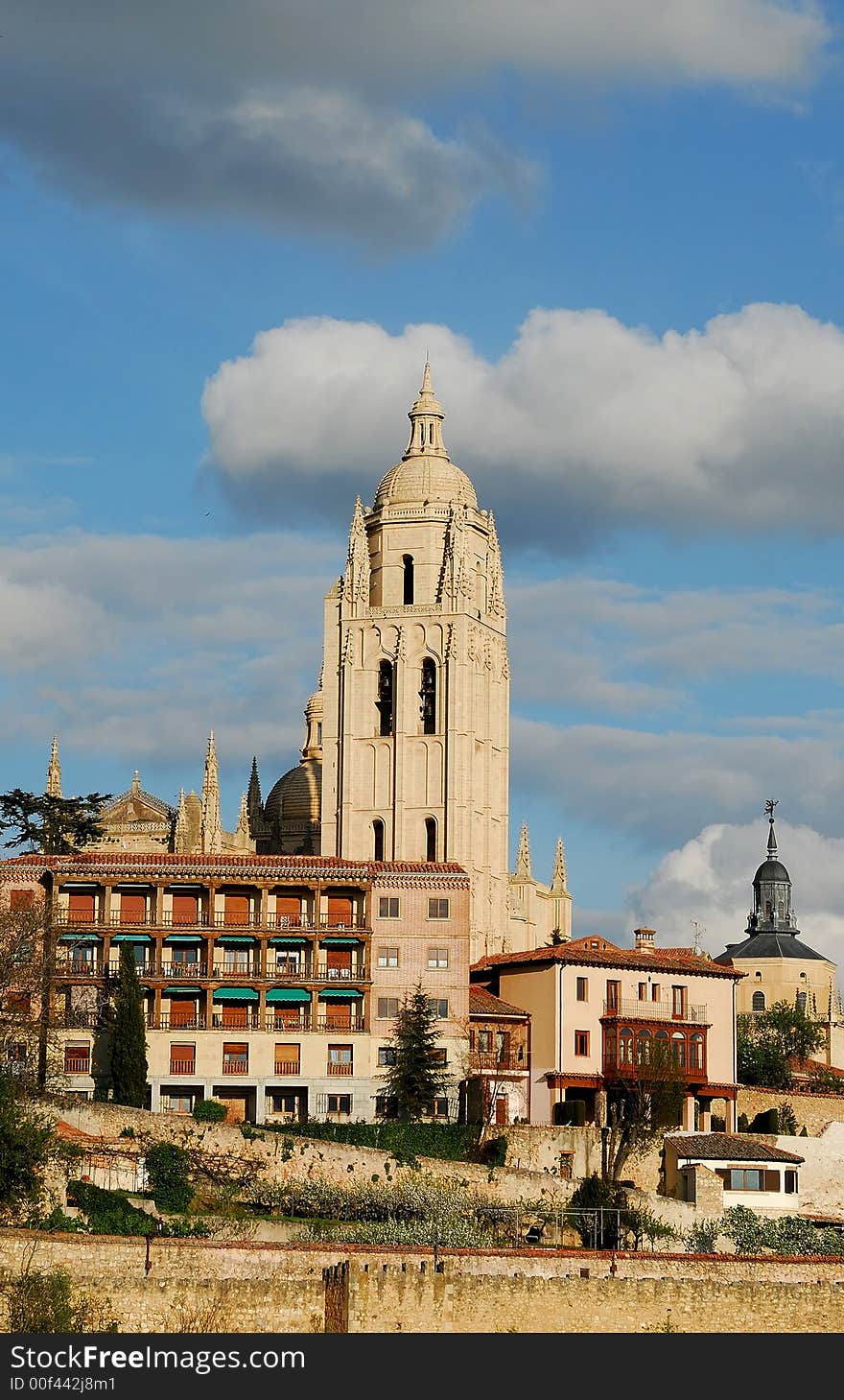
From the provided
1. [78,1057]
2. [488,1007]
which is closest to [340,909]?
[488,1007]

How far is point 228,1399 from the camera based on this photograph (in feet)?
154

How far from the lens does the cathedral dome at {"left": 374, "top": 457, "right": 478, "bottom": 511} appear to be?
12519 centimetres

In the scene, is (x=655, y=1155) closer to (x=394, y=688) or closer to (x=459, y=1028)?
(x=459, y=1028)

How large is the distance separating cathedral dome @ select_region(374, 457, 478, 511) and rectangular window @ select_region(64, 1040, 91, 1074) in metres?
45.4

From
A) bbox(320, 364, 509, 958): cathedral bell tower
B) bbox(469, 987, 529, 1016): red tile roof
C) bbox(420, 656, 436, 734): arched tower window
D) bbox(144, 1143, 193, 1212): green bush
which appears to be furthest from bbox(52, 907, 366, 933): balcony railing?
bbox(420, 656, 436, 734): arched tower window

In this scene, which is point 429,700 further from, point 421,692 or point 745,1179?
point 745,1179

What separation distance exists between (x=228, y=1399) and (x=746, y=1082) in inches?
2331

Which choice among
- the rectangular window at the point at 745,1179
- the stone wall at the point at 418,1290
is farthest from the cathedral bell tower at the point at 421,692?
the stone wall at the point at 418,1290

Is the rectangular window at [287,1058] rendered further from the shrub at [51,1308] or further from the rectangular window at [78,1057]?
the shrub at [51,1308]

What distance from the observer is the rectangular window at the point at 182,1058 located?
86.9m

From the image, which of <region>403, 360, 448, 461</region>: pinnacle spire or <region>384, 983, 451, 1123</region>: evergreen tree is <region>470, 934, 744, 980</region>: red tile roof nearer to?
<region>384, 983, 451, 1123</region>: evergreen tree

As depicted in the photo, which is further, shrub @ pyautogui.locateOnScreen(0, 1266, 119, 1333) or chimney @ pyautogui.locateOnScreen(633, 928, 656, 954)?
chimney @ pyautogui.locateOnScreen(633, 928, 656, 954)

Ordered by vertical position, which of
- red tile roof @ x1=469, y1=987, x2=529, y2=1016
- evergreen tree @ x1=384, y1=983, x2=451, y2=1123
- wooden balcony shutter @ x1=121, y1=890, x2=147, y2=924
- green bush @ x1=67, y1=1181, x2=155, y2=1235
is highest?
wooden balcony shutter @ x1=121, y1=890, x2=147, y2=924

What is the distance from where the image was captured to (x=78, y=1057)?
8575 cm
